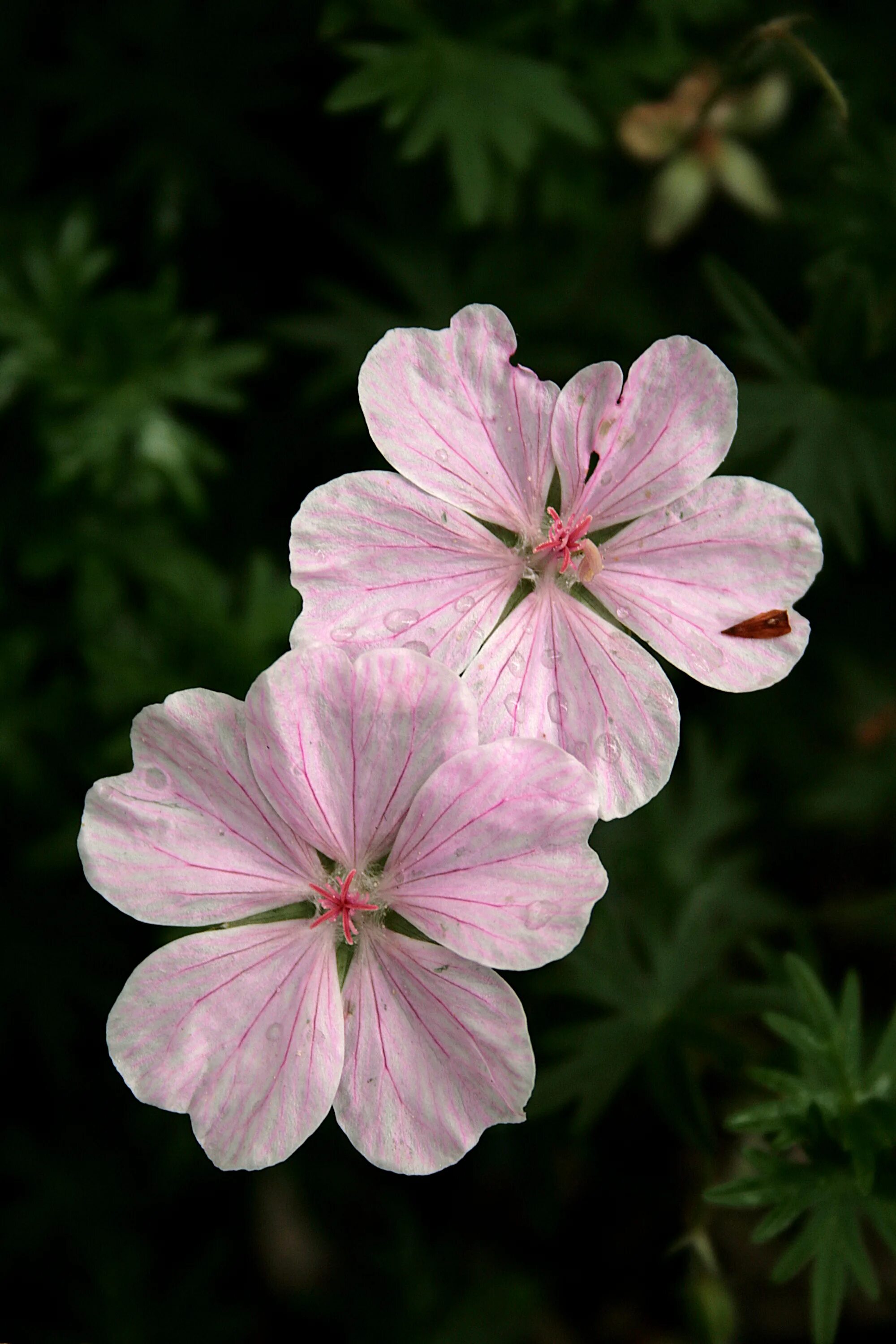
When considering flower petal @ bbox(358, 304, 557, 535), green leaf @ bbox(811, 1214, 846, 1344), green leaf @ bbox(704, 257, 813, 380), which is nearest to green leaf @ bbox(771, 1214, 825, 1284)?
green leaf @ bbox(811, 1214, 846, 1344)

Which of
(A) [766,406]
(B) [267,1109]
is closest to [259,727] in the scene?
(B) [267,1109]

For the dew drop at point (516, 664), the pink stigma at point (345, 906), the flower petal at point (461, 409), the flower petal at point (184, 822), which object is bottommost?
the pink stigma at point (345, 906)

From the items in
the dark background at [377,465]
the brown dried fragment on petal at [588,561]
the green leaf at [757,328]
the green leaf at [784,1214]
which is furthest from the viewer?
the dark background at [377,465]

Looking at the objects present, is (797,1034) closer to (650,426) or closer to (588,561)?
(588,561)

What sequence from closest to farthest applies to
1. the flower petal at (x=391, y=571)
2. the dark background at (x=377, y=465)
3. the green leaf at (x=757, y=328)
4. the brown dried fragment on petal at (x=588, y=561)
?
the flower petal at (x=391, y=571)
the brown dried fragment on petal at (x=588, y=561)
the green leaf at (x=757, y=328)
the dark background at (x=377, y=465)

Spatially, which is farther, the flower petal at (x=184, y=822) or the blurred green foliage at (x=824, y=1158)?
the blurred green foliage at (x=824, y=1158)

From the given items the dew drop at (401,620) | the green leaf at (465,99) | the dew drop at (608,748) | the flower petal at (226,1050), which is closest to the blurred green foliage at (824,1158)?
the dew drop at (608,748)

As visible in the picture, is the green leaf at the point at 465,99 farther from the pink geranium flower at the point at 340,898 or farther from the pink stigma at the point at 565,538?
the pink geranium flower at the point at 340,898

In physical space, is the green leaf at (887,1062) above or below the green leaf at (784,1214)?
above
